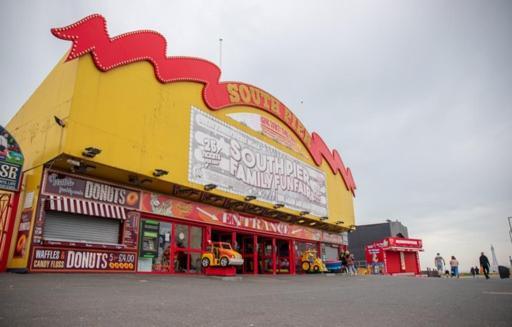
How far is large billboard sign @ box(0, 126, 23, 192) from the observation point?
13.3 m

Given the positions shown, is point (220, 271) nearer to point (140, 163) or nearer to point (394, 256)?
point (140, 163)

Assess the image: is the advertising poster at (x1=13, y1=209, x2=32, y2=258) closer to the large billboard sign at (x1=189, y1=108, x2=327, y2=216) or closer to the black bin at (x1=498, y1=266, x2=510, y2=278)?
the large billboard sign at (x1=189, y1=108, x2=327, y2=216)

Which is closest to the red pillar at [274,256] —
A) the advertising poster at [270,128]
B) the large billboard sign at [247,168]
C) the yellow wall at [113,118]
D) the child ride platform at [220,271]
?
the large billboard sign at [247,168]

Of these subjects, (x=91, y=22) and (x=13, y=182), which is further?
(x=91, y=22)

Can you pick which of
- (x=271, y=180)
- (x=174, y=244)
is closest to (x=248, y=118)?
(x=271, y=180)

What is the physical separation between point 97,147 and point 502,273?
26080mm

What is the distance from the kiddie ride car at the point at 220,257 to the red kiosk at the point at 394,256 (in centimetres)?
2467

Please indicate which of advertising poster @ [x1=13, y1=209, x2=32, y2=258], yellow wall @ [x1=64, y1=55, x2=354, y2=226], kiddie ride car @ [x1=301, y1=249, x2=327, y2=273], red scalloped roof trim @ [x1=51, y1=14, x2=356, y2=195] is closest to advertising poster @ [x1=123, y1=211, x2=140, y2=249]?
yellow wall @ [x1=64, y1=55, x2=354, y2=226]

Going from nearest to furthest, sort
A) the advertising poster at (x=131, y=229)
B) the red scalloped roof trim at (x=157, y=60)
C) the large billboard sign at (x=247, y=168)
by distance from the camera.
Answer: the red scalloped roof trim at (x=157, y=60) → the advertising poster at (x=131, y=229) → the large billboard sign at (x=247, y=168)

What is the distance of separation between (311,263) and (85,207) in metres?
18.8

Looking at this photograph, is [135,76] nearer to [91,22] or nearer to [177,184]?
[91,22]

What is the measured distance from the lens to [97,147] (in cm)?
1427

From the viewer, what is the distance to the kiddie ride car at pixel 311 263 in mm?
27094

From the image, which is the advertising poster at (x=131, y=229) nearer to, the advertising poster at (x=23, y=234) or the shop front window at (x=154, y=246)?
the shop front window at (x=154, y=246)
